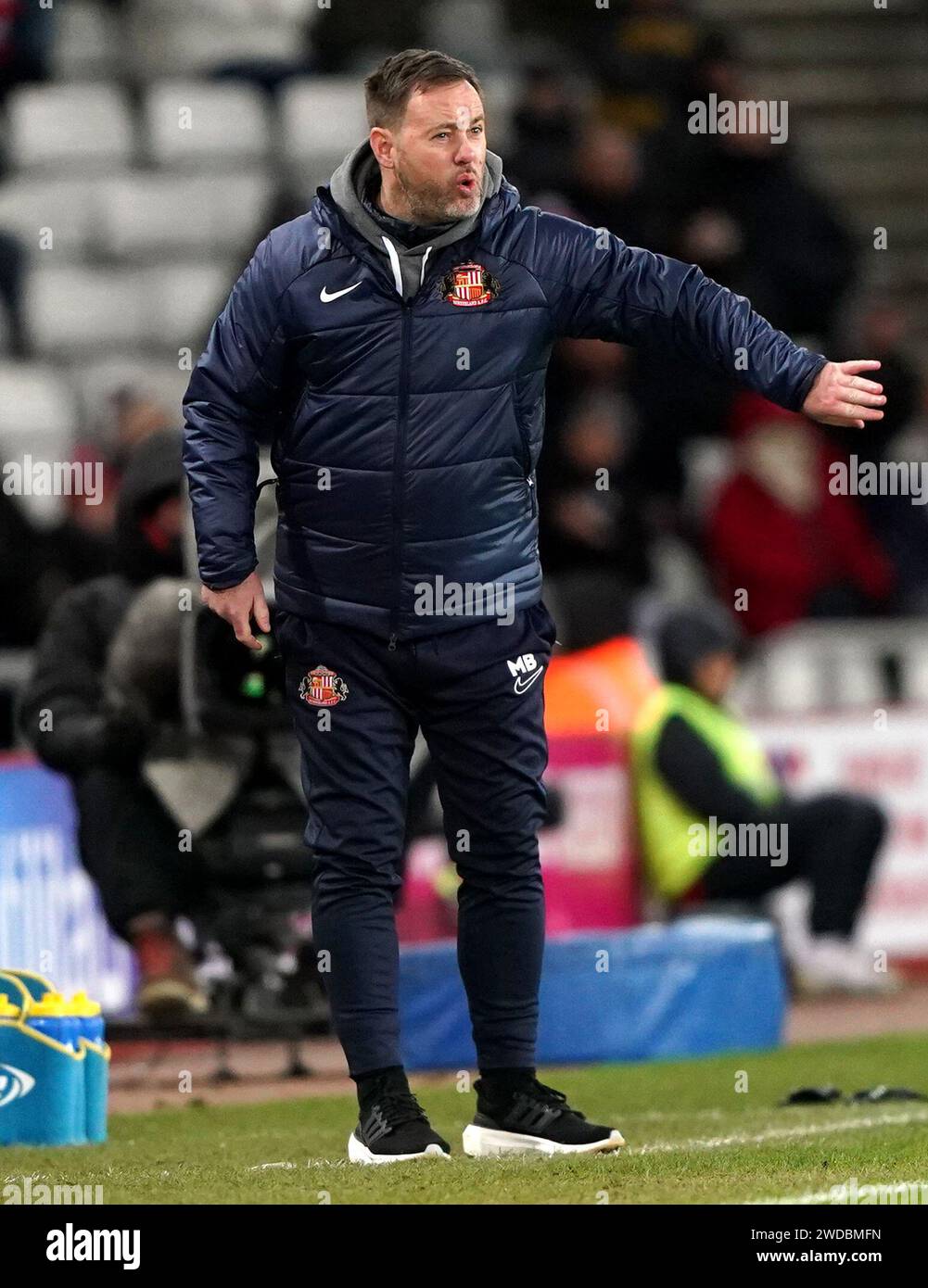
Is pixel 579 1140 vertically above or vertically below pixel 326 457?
below

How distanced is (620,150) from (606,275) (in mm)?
7840

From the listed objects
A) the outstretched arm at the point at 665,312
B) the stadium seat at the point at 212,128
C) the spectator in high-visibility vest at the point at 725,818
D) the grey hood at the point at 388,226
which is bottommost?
the spectator in high-visibility vest at the point at 725,818

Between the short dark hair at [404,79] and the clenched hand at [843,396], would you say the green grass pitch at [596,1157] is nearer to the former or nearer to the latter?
the clenched hand at [843,396]

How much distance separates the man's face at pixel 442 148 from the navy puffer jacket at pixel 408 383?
0.12 metres

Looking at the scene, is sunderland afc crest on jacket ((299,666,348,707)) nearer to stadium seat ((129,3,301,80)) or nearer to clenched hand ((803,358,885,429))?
clenched hand ((803,358,885,429))

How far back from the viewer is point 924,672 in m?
11.5

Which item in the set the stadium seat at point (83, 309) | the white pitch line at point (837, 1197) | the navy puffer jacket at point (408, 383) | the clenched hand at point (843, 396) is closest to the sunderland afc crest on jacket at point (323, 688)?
the navy puffer jacket at point (408, 383)

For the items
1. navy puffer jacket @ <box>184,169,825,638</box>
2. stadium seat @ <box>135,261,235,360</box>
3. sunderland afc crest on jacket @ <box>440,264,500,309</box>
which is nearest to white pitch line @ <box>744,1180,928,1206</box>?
navy puffer jacket @ <box>184,169,825,638</box>

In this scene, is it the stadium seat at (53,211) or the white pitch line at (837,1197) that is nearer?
the white pitch line at (837,1197)

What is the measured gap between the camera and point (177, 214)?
13852mm

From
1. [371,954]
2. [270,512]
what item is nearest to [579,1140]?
[371,954]

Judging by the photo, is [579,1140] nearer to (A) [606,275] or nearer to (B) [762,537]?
(A) [606,275]

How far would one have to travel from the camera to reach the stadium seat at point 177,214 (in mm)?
13750

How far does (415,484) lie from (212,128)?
926 centimetres
